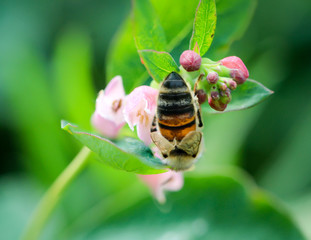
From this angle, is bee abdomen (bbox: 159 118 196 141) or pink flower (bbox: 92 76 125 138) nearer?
bee abdomen (bbox: 159 118 196 141)

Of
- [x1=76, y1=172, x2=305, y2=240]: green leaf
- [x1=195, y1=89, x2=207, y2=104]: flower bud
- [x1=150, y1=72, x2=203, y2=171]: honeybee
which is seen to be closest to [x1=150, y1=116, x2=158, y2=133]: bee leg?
[x1=150, y1=72, x2=203, y2=171]: honeybee

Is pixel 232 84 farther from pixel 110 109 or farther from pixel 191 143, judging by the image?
pixel 110 109

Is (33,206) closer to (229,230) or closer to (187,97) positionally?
(229,230)

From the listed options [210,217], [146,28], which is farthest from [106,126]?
[210,217]

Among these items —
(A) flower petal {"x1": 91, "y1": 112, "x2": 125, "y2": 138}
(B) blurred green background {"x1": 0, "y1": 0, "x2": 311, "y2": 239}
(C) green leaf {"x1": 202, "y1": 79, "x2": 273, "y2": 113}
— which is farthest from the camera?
(B) blurred green background {"x1": 0, "y1": 0, "x2": 311, "y2": 239}

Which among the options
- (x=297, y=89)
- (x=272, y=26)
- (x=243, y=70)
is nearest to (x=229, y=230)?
(x=243, y=70)

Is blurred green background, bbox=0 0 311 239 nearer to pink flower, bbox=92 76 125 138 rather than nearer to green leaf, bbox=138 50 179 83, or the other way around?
pink flower, bbox=92 76 125 138
